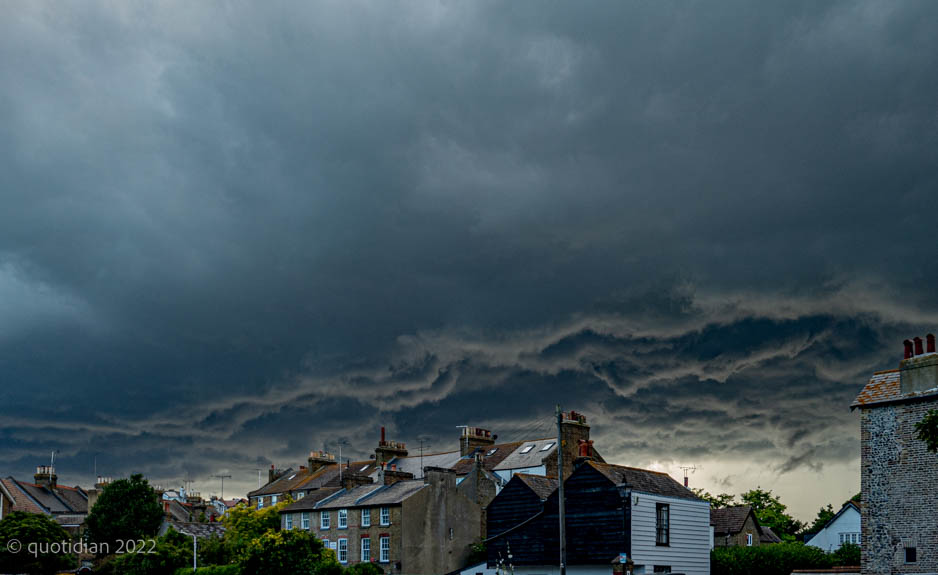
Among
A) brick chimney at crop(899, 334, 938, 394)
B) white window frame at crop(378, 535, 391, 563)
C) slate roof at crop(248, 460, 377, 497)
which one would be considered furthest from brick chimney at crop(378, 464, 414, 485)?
brick chimney at crop(899, 334, 938, 394)

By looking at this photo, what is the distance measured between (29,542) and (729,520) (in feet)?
195

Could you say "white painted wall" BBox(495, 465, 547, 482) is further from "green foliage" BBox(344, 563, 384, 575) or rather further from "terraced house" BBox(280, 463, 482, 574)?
"green foliage" BBox(344, 563, 384, 575)

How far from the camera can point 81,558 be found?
89.1 m

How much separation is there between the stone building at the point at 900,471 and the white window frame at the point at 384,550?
38776mm

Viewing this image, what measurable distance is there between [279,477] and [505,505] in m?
61.7

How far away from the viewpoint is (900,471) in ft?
115

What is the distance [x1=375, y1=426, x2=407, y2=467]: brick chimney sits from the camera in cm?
9681

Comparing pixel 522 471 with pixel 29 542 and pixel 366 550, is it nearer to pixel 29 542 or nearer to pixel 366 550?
pixel 366 550

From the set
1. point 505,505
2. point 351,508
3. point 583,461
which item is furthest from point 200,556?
point 583,461

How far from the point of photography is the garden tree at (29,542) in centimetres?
6888

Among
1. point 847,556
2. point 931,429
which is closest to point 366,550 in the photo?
point 847,556

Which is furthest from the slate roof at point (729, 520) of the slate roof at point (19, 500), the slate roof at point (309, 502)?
the slate roof at point (19, 500)

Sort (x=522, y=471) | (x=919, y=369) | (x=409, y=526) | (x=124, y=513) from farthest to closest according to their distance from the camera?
(x=124, y=513) → (x=522, y=471) → (x=409, y=526) → (x=919, y=369)

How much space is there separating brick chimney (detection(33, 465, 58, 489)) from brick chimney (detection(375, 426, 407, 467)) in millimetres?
43899
